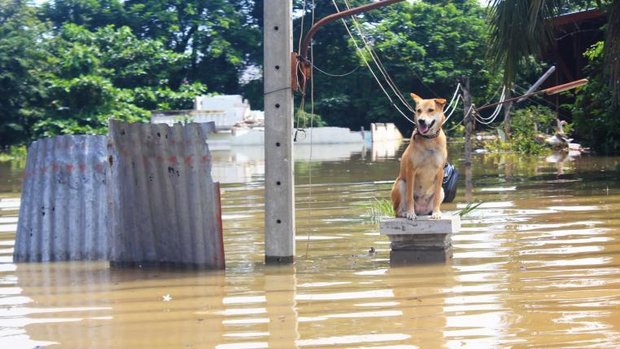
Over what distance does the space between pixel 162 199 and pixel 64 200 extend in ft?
4.05

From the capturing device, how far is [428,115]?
847cm

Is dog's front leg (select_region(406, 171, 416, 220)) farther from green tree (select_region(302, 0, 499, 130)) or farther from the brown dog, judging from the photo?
green tree (select_region(302, 0, 499, 130))

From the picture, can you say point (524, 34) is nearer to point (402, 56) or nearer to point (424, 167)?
point (424, 167)

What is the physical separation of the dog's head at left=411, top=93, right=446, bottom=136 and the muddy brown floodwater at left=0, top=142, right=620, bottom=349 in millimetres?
1179

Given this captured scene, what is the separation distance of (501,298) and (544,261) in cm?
173

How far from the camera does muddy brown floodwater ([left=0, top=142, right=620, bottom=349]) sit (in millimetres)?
6051

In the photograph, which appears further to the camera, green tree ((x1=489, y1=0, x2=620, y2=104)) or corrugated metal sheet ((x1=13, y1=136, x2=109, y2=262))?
green tree ((x1=489, y1=0, x2=620, y2=104))

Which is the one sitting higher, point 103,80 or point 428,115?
point 103,80

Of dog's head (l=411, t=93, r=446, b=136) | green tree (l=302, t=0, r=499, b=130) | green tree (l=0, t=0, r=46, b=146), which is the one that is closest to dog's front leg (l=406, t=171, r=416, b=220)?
dog's head (l=411, t=93, r=446, b=136)

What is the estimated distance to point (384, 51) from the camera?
5297 cm

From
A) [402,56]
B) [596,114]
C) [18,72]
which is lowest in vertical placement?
[596,114]

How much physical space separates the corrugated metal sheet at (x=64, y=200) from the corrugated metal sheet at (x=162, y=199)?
609mm

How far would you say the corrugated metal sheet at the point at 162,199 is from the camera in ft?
28.3

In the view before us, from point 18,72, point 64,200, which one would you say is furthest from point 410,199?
point 18,72
